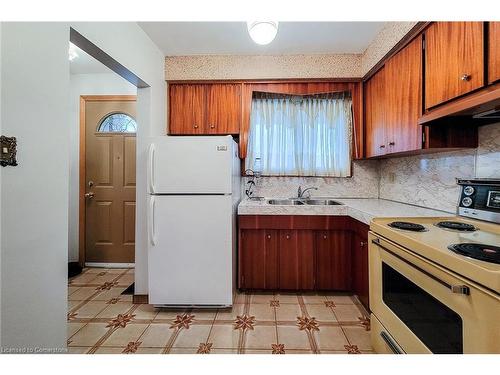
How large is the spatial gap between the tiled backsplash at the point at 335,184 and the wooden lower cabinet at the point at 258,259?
68cm

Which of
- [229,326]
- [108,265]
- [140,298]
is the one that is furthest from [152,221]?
[108,265]

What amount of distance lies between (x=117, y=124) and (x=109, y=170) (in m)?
0.61

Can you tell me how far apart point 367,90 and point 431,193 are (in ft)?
4.04

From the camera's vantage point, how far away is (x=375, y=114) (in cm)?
233

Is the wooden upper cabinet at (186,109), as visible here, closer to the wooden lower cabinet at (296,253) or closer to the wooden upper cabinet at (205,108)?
the wooden upper cabinet at (205,108)

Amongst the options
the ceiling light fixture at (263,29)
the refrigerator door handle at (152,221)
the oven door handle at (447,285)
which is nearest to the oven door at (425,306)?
the oven door handle at (447,285)

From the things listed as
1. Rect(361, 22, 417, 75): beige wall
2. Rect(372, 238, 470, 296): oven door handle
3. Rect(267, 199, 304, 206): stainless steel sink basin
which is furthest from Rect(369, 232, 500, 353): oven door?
Rect(361, 22, 417, 75): beige wall

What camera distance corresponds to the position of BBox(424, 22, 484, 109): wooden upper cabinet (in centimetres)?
121

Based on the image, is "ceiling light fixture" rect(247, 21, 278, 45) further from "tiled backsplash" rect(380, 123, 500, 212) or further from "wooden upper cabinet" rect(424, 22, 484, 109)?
"tiled backsplash" rect(380, 123, 500, 212)

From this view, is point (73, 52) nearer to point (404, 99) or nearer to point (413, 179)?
point (404, 99)

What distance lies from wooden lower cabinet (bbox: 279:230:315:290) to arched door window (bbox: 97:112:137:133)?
237 cm

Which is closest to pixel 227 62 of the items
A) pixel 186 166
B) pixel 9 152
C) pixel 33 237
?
pixel 186 166

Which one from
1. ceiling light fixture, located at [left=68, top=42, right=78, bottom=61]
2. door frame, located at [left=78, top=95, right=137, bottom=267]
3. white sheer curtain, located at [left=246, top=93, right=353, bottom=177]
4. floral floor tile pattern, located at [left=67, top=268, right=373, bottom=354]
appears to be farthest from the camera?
door frame, located at [left=78, top=95, right=137, bottom=267]

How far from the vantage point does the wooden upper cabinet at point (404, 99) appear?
1683 millimetres
